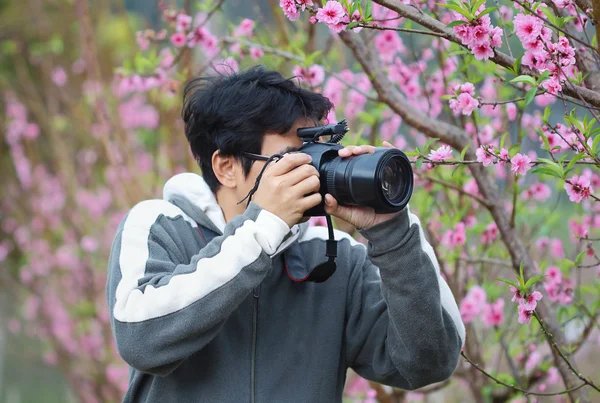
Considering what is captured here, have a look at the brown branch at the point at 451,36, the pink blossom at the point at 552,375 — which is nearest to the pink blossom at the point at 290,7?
the brown branch at the point at 451,36

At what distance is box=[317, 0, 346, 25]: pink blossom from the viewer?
1498 millimetres

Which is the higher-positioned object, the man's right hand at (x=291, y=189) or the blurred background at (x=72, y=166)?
the man's right hand at (x=291, y=189)

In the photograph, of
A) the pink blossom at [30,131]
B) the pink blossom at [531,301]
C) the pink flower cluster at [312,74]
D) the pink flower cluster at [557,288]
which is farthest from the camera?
the pink blossom at [30,131]

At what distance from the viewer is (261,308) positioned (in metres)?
1.68

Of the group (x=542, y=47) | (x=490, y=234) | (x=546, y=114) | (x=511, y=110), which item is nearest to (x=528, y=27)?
(x=542, y=47)

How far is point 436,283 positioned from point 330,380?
0.33 metres

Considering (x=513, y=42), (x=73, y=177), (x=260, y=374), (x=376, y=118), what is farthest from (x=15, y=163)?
(x=260, y=374)

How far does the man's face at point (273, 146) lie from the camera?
5.43ft

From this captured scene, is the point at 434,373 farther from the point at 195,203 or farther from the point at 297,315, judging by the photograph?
the point at 195,203

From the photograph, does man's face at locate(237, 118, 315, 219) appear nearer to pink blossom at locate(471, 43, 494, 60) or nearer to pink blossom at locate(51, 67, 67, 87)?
pink blossom at locate(471, 43, 494, 60)

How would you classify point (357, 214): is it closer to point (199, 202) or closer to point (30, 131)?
point (199, 202)

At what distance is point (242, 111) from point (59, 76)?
158 inches

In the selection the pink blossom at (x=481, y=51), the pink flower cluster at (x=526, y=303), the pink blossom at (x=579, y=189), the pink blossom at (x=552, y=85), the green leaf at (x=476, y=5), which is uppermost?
the green leaf at (x=476, y=5)

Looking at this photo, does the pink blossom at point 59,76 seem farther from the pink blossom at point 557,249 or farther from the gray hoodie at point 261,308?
the gray hoodie at point 261,308
